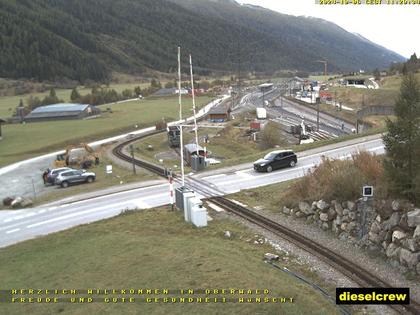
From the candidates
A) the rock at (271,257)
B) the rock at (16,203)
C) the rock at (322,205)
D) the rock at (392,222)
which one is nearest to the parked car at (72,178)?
the rock at (16,203)

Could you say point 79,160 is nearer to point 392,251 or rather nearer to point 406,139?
point 406,139

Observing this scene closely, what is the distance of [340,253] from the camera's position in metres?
18.2

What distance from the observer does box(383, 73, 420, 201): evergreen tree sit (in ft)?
58.3

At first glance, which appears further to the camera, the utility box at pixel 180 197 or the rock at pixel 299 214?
the utility box at pixel 180 197

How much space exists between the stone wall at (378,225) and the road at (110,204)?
38.2 ft

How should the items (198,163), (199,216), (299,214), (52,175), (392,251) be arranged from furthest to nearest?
(52,175) < (198,163) < (199,216) < (299,214) < (392,251)

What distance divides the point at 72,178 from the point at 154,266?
2952 cm

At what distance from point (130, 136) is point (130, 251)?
58.2 metres

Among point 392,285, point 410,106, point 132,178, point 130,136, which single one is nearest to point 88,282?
point 392,285

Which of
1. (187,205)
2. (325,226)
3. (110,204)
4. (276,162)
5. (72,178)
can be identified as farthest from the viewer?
(72,178)

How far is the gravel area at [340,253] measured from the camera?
1514 centimetres

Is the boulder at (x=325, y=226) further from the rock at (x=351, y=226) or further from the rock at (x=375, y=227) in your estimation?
the rock at (x=375, y=227)

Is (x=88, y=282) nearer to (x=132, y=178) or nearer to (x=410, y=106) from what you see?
(x=410, y=106)

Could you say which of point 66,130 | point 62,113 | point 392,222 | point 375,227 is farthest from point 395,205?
point 62,113
